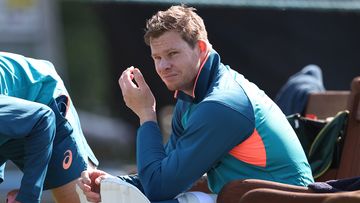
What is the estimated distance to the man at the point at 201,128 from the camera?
3.46 m

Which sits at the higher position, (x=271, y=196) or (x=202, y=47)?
(x=202, y=47)

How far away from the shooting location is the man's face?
12.0ft

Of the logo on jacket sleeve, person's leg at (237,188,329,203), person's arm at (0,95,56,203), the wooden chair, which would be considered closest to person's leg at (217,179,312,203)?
the wooden chair

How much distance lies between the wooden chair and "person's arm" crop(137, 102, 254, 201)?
0.21 meters

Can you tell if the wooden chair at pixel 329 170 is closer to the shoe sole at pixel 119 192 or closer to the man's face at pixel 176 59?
the shoe sole at pixel 119 192

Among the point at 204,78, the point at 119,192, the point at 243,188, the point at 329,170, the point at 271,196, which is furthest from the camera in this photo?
the point at 329,170

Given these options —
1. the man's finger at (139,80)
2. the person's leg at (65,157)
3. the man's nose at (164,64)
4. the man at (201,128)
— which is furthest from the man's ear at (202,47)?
the person's leg at (65,157)

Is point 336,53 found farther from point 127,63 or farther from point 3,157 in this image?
point 3,157

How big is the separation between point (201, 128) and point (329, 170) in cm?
128

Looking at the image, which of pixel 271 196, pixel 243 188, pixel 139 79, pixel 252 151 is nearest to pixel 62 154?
pixel 139 79

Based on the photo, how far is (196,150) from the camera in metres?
3.45

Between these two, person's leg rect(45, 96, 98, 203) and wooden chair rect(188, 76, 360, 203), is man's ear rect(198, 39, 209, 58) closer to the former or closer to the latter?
wooden chair rect(188, 76, 360, 203)

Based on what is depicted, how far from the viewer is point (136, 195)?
11.0ft

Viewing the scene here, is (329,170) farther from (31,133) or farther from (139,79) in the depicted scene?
(31,133)
